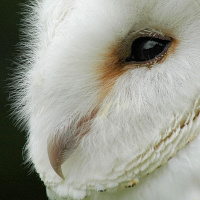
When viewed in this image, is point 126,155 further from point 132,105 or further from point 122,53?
point 122,53

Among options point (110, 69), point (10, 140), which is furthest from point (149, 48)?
point (10, 140)

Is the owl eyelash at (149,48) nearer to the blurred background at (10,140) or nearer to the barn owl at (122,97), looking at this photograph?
the barn owl at (122,97)

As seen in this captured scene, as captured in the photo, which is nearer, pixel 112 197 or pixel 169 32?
pixel 169 32

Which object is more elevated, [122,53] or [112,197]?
[122,53]

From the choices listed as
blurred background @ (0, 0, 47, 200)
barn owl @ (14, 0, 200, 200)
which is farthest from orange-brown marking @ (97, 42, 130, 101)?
blurred background @ (0, 0, 47, 200)

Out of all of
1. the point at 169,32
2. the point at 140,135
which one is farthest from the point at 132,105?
the point at 169,32

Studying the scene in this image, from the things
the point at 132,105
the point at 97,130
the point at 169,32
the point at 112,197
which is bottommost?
the point at 112,197

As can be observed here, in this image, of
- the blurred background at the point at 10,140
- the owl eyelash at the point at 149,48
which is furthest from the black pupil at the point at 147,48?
the blurred background at the point at 10,140

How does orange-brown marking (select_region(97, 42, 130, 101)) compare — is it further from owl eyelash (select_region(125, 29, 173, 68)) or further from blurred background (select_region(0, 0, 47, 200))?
blurred background (select_region(0, 0, 47, 200))
